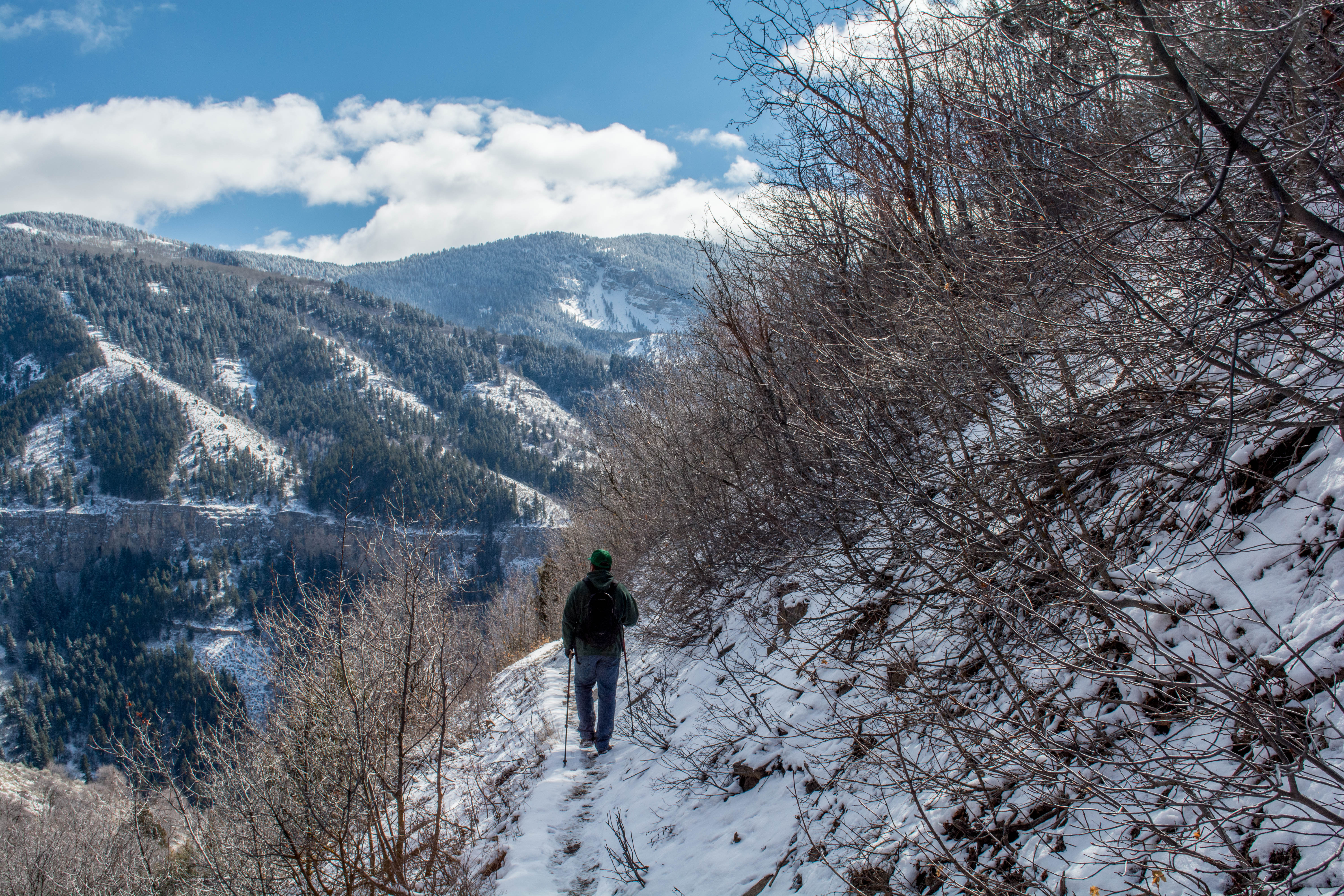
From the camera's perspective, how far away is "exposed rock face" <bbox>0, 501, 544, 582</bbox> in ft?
422

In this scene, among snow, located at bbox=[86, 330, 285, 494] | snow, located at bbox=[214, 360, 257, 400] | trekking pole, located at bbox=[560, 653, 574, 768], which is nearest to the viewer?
trekking pole, located at bbox=[560, 653, 574, 768]

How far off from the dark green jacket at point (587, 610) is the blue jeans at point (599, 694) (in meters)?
0.09

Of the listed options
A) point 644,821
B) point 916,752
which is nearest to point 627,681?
point 644,821

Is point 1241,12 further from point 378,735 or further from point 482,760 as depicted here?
point 482,760

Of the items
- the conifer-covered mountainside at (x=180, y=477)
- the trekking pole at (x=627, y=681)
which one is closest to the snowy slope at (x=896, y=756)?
the trekking pole at (x=627, y=681)

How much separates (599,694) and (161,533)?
540 feet

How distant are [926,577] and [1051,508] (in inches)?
44.4

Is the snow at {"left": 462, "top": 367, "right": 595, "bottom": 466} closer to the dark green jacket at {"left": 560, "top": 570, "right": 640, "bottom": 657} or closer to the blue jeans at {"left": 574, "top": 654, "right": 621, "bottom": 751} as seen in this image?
the blue jeans at {"left": 574, "top": 654, "right": 621, "bottom": 751}

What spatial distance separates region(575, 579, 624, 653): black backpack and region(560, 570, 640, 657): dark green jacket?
0.05ft

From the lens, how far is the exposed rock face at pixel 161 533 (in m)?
128

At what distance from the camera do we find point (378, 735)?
20.5 ft

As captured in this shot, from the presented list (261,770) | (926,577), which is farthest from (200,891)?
(926,577)

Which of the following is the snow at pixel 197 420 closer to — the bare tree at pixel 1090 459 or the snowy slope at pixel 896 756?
the snowy slope at pixel 896 756

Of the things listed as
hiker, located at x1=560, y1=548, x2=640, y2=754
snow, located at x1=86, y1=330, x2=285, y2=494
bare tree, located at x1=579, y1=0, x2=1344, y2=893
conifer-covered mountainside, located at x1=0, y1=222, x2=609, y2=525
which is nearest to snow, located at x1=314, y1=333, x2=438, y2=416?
conifer-covered mountainside, located at x1=0, y1=222, x2=609, y2=525
